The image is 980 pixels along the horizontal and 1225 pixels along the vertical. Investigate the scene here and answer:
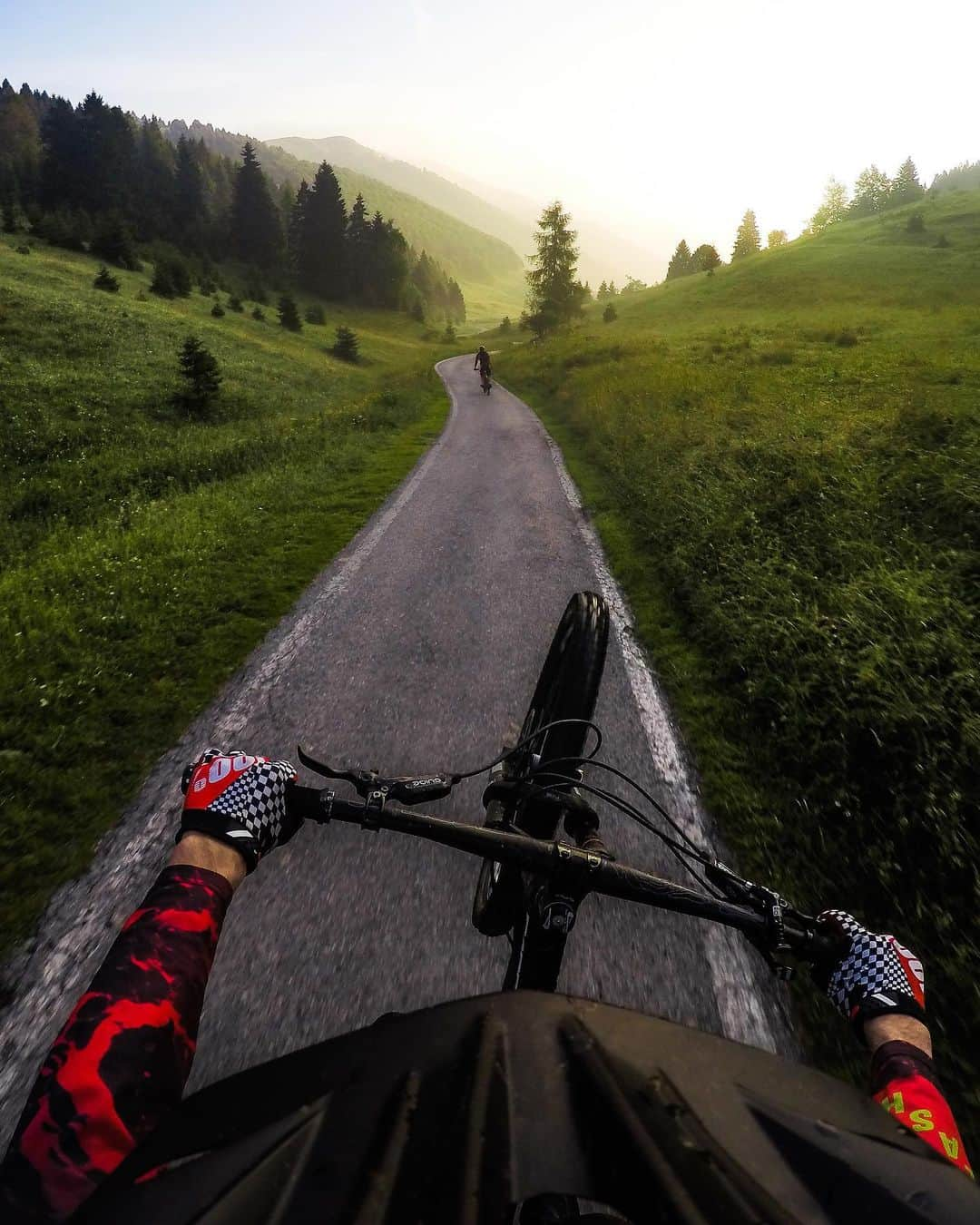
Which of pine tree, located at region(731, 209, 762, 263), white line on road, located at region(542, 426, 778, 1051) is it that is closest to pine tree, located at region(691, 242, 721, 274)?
pine tree, located at region(731, 209, 762, 263)

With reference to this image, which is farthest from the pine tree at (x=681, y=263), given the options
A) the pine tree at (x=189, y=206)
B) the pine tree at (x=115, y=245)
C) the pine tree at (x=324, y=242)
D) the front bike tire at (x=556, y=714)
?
the front bike tire at (x=556, y=714)

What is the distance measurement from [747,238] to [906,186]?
89.4ft

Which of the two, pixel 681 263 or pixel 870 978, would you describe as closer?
pixel 870 978

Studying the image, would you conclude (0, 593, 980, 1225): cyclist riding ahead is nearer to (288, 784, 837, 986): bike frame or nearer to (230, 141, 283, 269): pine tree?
(288, 784, 837, 986): bike frame

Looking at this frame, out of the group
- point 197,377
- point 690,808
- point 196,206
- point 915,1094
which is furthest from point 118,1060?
point 196,206

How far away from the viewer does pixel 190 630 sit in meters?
5.17

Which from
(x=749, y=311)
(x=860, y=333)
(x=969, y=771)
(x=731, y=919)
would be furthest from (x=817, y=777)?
(x=749, y=311)

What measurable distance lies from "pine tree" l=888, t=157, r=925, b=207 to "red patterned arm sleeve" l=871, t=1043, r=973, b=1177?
11536 cm

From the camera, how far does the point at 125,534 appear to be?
724 centimetres

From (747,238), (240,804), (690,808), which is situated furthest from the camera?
(747,238)

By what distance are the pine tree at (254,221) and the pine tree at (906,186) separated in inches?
3402

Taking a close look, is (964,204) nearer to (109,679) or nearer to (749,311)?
(749,311)

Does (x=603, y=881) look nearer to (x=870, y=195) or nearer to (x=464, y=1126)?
(x=464, y=1126)

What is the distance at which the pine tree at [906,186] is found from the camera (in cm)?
8181
